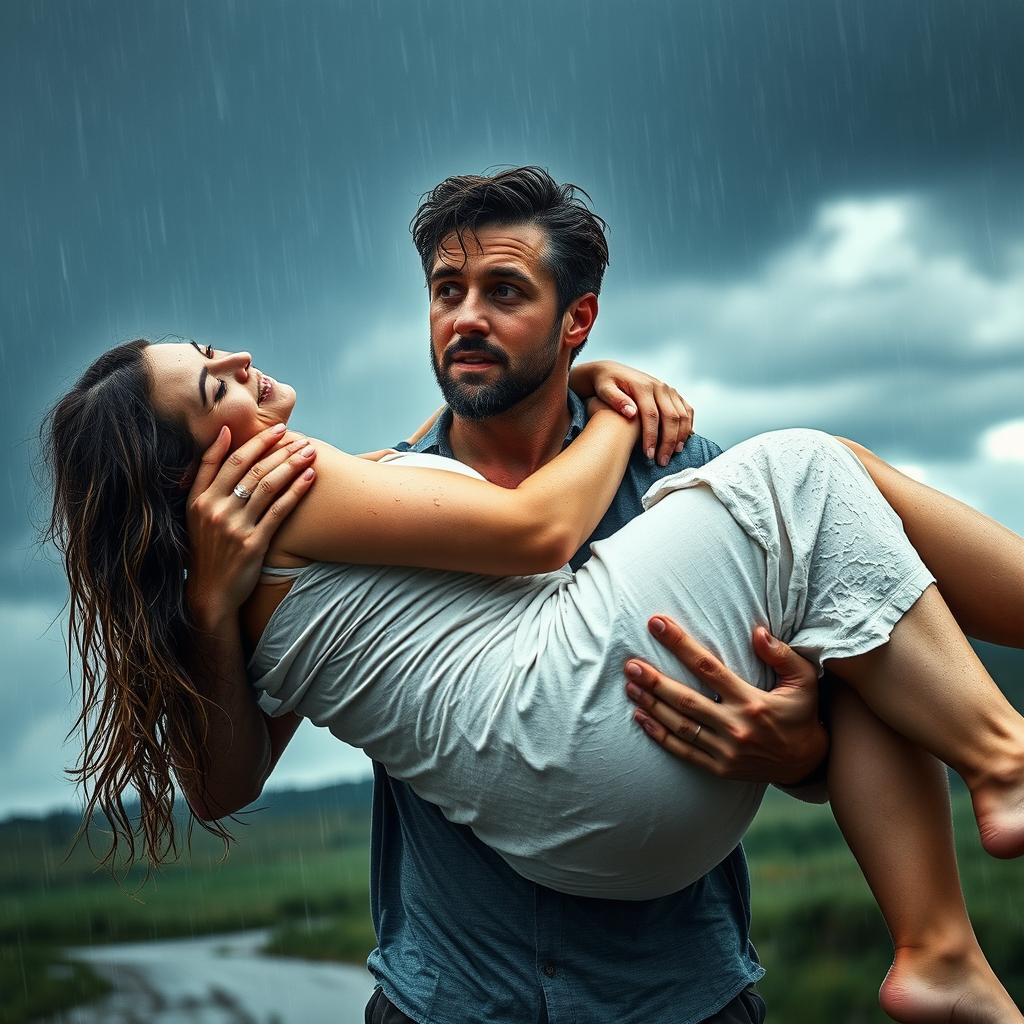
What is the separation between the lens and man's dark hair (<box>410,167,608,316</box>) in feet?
8.80

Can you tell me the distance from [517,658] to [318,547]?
395 mm

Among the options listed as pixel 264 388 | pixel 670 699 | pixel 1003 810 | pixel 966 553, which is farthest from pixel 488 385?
pixel 1003 810

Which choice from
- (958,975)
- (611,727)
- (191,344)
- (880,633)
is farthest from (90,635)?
(958,975)

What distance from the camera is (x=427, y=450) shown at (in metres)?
2.67

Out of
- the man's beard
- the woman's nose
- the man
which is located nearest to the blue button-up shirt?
the man

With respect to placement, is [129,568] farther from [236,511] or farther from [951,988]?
[951,988]

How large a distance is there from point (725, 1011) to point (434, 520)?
1129mm

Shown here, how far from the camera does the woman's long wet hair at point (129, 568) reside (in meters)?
2.08

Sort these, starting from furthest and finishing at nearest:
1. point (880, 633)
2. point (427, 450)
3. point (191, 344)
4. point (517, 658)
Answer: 1. point (427, 450)
2. point (191, 344)
3. point (517, 658)
4. point (880, 633)

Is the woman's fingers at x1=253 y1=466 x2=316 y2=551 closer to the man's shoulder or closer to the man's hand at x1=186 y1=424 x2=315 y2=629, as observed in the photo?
the man's hand at x1=186 y1=424 x2=315 y2=629

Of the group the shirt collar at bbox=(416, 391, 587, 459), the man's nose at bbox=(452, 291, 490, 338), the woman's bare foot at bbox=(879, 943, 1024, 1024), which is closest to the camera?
the woman's bare foot at bbox=(879, 943, 1024, 1024)

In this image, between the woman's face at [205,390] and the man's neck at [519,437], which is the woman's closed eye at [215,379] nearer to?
the woman's face at [205,390]

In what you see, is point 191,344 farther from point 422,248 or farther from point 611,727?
point 611,727

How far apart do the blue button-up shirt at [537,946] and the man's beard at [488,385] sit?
0.40 metres
